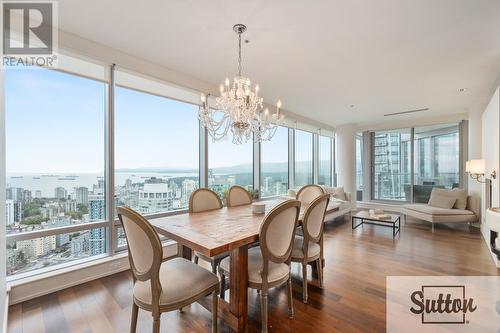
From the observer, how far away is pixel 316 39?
2.54m

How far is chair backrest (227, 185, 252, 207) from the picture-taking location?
3215mm

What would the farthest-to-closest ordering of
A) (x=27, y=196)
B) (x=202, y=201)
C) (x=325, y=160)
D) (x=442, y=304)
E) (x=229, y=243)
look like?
1. (x=325, y=160)
2. (x=202, y=201)
3. (x=27, y=196)
4. (x=442, y=304)
5. (x=229, y=243)

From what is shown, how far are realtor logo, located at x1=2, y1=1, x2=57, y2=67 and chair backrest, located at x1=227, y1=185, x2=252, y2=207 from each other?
252 centimetres

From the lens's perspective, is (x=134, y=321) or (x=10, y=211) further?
(x=10, y=211)

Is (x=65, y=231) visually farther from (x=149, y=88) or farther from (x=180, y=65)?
(x=180, y=65)

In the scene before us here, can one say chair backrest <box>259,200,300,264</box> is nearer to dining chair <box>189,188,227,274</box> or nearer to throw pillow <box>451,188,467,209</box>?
dining chair <box>189,188,227,274</box>

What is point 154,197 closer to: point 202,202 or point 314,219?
point 202,202

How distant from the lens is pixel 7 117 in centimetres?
230

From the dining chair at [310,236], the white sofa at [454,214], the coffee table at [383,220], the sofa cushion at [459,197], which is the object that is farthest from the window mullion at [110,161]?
the sofa cushion at [459,197]

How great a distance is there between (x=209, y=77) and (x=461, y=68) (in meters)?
3.64

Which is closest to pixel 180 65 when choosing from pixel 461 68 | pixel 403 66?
pixel 403 66

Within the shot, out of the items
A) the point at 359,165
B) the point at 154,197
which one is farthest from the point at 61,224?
the point at 359,165

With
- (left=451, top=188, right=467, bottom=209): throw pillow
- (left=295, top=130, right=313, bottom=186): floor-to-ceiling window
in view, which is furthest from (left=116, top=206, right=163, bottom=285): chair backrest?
(left=451, top=188, right=467, bottom=209): throw pillow

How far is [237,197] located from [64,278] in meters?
2.13
